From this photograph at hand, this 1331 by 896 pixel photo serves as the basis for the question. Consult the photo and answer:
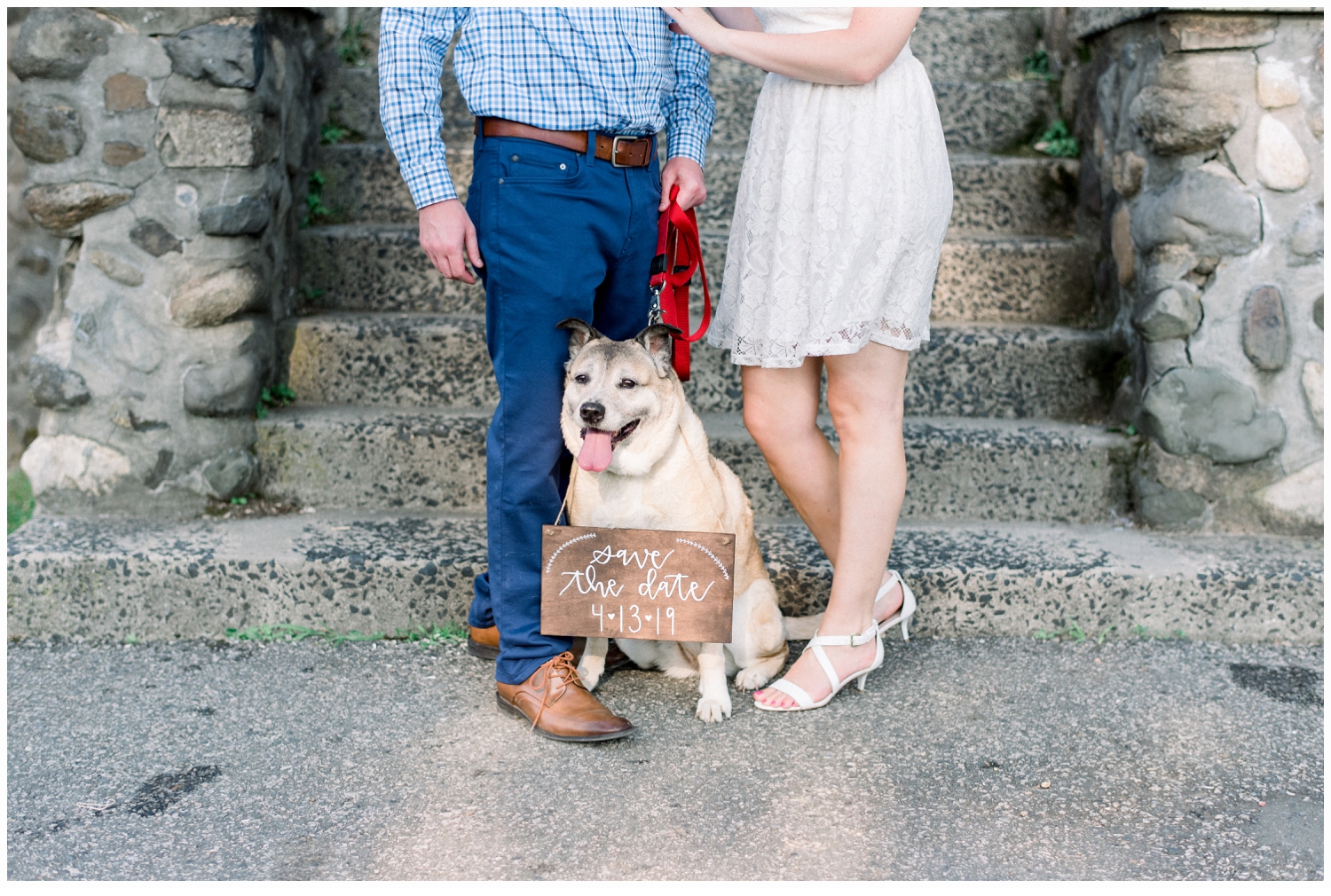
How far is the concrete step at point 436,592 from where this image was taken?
2.98 m

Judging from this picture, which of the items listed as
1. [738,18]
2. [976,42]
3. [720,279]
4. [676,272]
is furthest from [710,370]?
[976,42]

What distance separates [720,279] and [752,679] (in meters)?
1.75

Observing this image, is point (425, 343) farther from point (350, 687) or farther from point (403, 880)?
point (403, 880)

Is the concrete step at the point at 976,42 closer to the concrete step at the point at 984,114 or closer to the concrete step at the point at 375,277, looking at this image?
the concrete step at the point at 984,114

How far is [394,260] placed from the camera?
392 centimetres

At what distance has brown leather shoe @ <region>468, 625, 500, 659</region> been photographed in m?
2.83

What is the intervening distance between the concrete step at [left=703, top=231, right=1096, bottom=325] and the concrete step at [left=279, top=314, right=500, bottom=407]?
986 millimetres

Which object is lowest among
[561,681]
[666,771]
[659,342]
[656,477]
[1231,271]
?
[666,771]

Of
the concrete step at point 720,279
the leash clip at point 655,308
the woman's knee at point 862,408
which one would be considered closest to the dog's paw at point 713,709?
the woman's knee at point 862,408

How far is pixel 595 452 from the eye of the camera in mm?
2332

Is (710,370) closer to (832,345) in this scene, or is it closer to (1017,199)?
(832,345)

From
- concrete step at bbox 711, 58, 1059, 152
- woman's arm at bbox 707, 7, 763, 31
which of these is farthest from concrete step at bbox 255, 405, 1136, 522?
concrete step at bbox 711, 58, 1059, 152

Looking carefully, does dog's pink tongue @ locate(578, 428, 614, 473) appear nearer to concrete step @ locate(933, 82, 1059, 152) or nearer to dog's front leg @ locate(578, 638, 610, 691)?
dog's front leg @ locate(578, 638, 610, 691)

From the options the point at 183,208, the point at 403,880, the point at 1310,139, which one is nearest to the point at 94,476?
the point at 183,208
